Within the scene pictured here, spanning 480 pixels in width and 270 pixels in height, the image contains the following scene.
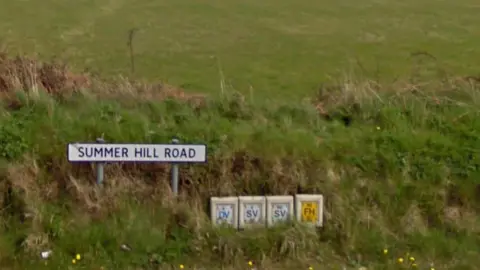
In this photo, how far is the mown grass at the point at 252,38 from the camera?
42.3ft

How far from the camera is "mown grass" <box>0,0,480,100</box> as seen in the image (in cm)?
1290

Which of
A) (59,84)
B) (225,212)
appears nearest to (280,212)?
(225,212)

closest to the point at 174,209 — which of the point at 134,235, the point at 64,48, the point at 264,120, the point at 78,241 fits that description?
the point at 134,235

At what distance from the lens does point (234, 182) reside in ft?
21.4

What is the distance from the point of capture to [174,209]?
246 inches

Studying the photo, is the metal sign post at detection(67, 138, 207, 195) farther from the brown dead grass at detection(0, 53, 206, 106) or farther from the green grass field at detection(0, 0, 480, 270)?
the brown dead grass at detection(0, 53, 206, 106)

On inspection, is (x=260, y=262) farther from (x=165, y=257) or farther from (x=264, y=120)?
(x=264, y=120)

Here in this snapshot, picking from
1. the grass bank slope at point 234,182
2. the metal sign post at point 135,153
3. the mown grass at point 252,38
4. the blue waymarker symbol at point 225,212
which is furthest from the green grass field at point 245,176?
the mown grass at point 252,38

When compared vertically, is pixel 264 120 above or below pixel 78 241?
above

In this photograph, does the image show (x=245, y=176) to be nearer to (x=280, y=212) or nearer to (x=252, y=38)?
(x=280, y=212)

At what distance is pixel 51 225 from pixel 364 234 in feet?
8.69

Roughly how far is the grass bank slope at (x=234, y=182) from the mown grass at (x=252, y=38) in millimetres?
3287

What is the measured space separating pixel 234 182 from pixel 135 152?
959mm

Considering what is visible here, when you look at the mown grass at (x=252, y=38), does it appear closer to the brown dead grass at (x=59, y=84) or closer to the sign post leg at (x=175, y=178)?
the brown dead grass at (x=59, y=84)
